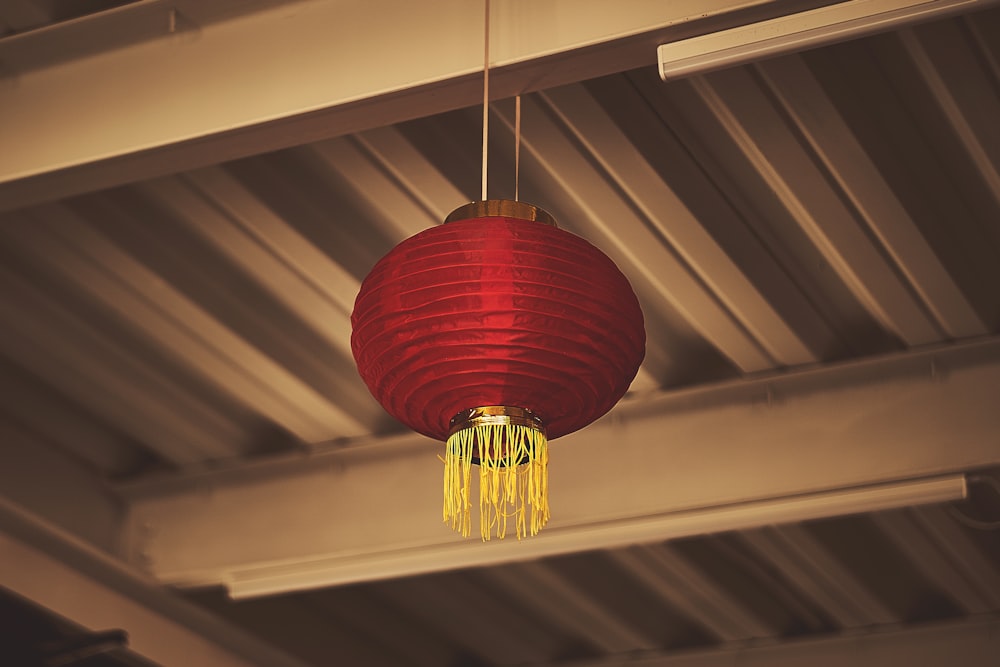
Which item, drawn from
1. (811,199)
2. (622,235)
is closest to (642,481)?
(622,235)

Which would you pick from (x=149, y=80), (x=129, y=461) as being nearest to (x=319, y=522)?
(x=129, y=461)

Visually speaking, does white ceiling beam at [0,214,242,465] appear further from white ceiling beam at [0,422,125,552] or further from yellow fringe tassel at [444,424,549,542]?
yellow fringe tassel at [444,424,549,542]

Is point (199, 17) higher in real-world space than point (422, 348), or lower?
higher

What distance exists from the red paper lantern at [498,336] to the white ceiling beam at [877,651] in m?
3.54

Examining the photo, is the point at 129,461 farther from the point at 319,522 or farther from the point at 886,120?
the point at 886,120

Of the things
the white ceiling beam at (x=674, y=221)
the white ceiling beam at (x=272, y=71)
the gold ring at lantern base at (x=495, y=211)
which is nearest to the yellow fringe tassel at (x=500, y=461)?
the gold ring at lantern base at (x=495, y=211)

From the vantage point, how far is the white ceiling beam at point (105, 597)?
464cm

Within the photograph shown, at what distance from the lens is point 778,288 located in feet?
12.9

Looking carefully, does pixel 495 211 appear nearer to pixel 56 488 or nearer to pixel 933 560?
pixel 56 488

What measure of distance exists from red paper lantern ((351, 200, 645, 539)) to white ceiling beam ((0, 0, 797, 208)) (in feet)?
1.49

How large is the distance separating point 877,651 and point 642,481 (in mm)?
1817

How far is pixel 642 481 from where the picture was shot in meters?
4.30

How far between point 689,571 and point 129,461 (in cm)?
198

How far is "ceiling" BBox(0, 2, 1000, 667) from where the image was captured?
340 centimetres
